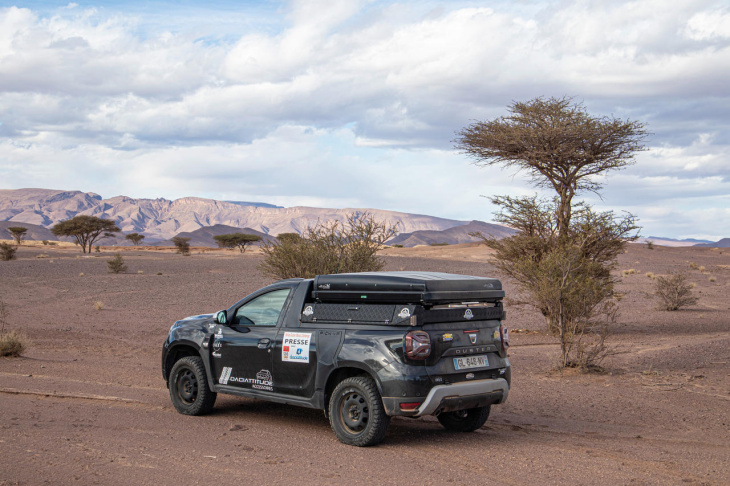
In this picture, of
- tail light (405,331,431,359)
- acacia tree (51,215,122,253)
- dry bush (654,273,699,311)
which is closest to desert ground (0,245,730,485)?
tail light (405,331,431,359)

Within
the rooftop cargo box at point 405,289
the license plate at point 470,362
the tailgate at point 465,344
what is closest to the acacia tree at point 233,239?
the rooftop cargo box at point 405,289

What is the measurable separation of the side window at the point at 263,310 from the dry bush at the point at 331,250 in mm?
9868

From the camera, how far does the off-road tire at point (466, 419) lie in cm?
817

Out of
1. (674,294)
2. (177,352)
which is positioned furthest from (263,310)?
(674,294)

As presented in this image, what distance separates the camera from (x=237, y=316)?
8.73 m

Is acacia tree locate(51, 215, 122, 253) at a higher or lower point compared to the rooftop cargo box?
higher

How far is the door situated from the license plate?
2259 mm

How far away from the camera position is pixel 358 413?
737 cm

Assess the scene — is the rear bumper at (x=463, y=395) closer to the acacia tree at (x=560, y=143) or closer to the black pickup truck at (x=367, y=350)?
the black pickup truck at (x=367, y=350)

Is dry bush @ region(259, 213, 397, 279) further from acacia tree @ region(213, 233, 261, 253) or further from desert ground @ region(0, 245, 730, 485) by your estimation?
acacia tree @ region(213, 233, 261, 253)

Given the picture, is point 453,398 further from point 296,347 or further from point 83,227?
point 83,227

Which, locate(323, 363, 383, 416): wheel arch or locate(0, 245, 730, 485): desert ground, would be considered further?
locate(323, 363, 383, 416): wheel arch

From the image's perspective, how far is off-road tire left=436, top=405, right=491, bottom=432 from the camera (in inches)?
322

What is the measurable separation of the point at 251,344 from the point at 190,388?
129cm
